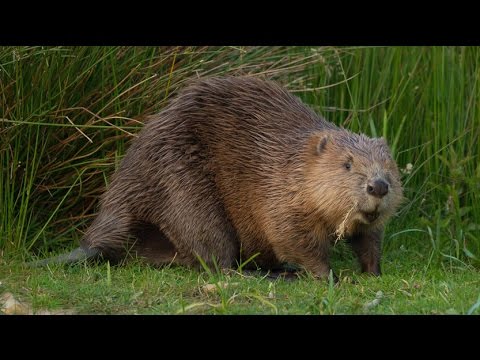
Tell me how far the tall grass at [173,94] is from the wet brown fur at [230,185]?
1.33 ft

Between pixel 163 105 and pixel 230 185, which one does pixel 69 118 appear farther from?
pixel 230 185

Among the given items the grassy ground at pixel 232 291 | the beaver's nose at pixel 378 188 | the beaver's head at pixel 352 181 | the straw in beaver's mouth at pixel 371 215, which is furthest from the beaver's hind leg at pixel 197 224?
the beaver's nose at pixel 378 188

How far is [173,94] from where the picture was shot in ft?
20.3

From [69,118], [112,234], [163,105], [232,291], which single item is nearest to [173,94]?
[163,105]

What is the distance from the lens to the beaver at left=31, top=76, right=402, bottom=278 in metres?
5.13

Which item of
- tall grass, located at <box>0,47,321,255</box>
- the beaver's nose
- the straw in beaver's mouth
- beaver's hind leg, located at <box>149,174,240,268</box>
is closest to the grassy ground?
beaver's hind leg, located at <box>149,174,240,268</box>

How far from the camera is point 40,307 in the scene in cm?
435

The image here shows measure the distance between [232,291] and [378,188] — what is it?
2.99 ft

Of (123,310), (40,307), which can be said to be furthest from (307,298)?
(40,307)

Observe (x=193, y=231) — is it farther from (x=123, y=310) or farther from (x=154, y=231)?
(x=123, y=310)

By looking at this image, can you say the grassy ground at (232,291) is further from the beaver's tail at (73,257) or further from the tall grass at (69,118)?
the tall grass at (69,118)

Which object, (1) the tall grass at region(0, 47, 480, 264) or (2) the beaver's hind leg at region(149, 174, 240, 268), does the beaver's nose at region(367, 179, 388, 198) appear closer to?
(1) the tall grass at region(0, 47, 480, 264)

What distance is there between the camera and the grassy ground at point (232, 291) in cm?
420
